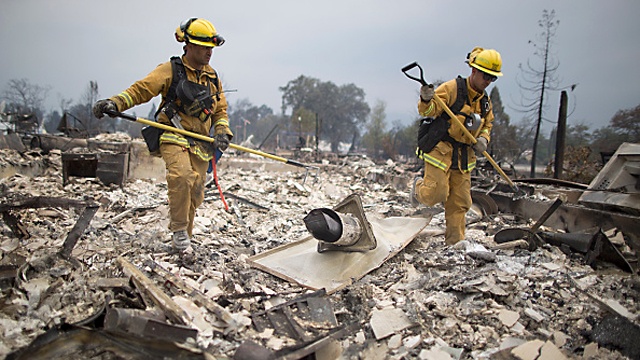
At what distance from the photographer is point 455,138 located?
3891 mm

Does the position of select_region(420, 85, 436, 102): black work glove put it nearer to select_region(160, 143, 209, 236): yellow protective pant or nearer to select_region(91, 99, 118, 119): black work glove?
select_region(160, 143, 209, 236): yellow protective pant

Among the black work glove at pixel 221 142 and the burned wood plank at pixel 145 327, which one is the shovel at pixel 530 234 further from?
the burned wood plank at pixel 145 327

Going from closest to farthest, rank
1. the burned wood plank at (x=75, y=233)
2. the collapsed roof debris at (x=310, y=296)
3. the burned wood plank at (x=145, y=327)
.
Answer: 1. the burned wood plank at (x=145, y=327)
2. the collapsed roof debris at (x=310, y=296)
3. the burned wood plank at (x=75, y=233)

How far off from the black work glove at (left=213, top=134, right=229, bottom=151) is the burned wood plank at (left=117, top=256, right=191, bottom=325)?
1352 millimetres

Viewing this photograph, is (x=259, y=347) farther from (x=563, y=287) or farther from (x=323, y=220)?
(x=563, y=287)

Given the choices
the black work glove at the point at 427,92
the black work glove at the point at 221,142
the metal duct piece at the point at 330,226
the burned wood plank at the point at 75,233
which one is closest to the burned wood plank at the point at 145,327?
the burned wood plank at the point at 75,233

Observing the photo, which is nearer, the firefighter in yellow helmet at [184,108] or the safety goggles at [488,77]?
the firefighter in yellow helmet at [184,108]

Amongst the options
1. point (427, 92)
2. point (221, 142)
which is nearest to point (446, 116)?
point (427, 92)

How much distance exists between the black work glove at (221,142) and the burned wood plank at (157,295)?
1.35 metres

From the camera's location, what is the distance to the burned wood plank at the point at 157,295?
2178mm

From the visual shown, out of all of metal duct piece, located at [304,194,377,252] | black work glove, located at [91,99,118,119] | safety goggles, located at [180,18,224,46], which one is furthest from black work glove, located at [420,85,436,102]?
black work glove, located at [91,99,118,119]

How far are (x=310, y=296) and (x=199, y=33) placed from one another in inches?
92.6

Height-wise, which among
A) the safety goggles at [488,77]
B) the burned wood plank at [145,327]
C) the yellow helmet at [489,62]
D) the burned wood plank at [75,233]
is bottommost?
the burned wood plank at [145,327]

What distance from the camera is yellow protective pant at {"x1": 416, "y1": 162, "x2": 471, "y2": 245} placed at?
3.85 m
